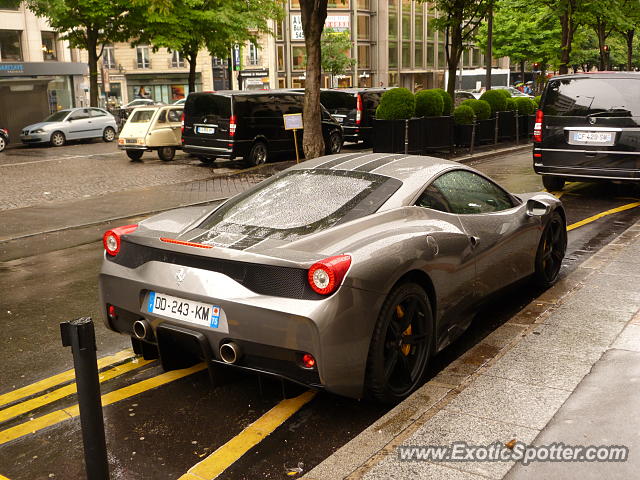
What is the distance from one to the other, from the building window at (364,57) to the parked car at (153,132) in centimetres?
5669

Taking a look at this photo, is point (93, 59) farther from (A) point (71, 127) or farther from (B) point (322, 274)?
(B) point (322, 274)

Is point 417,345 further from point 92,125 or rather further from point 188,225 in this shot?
point 92,125

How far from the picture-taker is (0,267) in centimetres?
848

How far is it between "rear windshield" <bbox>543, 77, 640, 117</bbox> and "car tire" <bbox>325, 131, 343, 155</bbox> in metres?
9.94

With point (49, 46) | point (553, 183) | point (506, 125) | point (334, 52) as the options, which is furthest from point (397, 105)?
point (334, 52)

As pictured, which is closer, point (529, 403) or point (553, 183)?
point (529, 403)

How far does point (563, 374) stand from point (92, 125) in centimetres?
2743

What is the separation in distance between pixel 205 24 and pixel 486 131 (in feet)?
49.3

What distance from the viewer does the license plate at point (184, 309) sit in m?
3.97

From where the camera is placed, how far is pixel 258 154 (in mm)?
18984

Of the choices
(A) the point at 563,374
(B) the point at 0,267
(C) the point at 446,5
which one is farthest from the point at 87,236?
(C) the point at 446,5

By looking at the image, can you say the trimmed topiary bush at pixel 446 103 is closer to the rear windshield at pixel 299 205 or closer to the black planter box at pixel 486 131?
the black planter box at pixel 486 131

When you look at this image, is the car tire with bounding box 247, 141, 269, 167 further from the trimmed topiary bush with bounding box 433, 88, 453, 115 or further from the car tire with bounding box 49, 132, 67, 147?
Result: the car tire with bounding box 49, 132, 67, 147

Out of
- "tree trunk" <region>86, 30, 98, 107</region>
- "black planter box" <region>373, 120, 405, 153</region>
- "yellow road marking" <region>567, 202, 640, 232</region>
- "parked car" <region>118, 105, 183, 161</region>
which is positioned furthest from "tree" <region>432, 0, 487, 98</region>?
"tree trunk" <region>86, 30, 98, 107</region>
